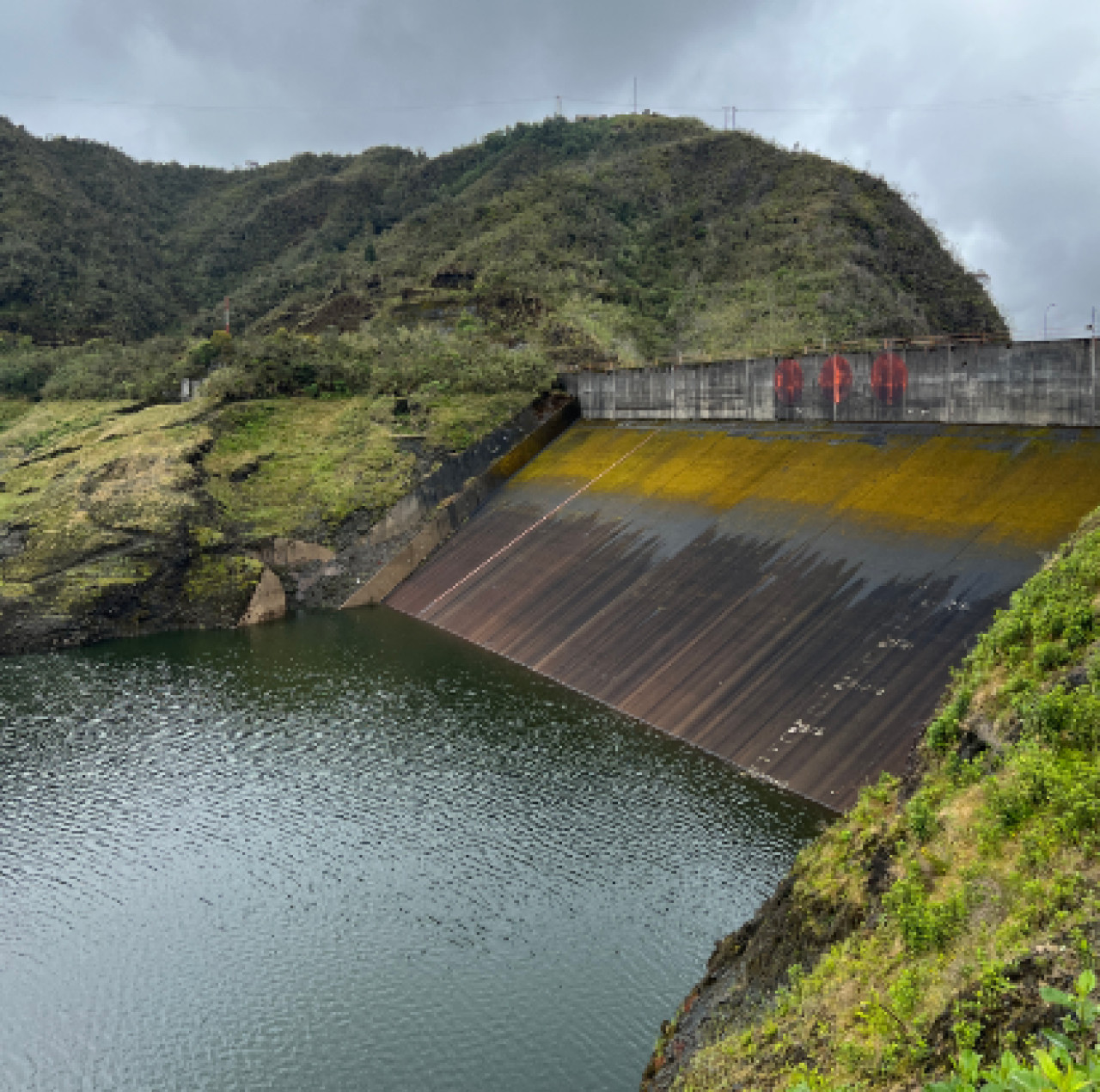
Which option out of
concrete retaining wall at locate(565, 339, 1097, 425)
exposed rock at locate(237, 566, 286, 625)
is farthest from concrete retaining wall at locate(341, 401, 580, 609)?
concrete retaining wall at locate(565, 339, 1097, 425)

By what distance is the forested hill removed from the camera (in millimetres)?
46281

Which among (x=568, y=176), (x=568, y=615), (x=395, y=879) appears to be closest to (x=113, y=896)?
(x=395, y=879)

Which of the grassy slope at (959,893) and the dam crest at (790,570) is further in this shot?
the dam crest at (790,570)

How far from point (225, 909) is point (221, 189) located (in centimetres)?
9533

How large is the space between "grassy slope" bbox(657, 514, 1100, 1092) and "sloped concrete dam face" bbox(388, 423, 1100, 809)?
5.43 m

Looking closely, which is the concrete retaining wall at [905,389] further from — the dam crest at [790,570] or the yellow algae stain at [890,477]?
the yellow algae stain at [890,477]

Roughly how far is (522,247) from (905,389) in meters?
35.6

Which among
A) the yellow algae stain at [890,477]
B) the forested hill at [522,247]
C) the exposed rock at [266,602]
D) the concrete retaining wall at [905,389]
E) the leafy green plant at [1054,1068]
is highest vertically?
the forested hill at [522,247]

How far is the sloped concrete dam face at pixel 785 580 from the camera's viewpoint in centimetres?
1530

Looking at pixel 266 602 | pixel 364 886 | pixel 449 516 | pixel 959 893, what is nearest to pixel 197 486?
pixel 266 602

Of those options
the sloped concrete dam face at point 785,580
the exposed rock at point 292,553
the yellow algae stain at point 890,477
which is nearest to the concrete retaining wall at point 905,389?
the sloped concrete dam face at point 785,580

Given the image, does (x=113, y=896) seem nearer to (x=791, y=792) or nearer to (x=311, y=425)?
(x=791, y=792)

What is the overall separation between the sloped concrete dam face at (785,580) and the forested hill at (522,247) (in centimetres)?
1831

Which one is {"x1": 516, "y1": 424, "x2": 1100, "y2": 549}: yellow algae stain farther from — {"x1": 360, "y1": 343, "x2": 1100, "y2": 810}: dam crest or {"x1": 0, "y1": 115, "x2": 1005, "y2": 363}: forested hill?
{"x1": 0, "y1": 115, "x2": 1005, "y2": 363}: forested hill
